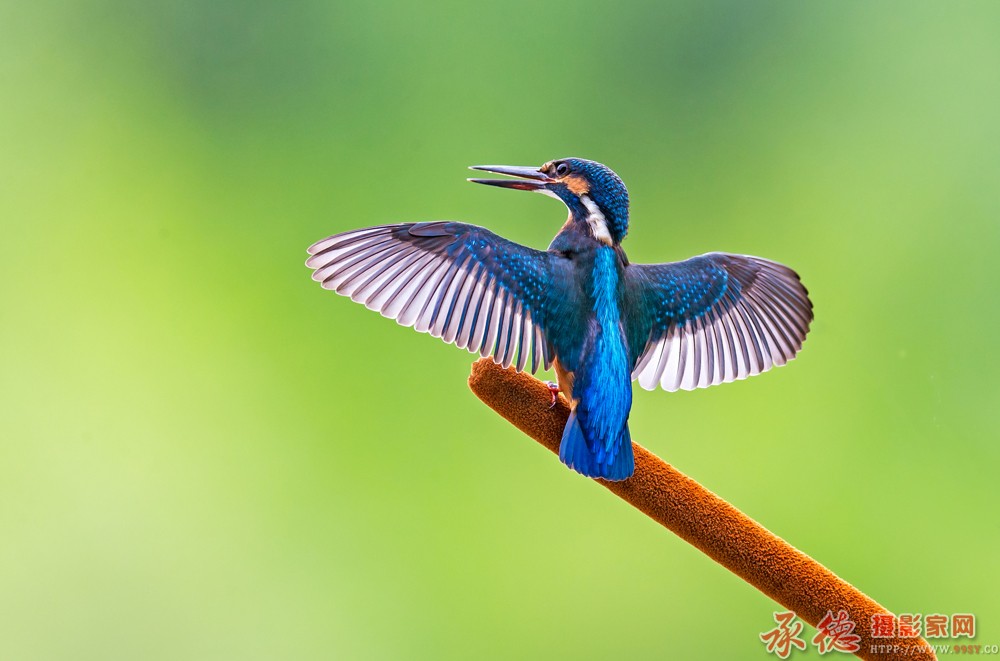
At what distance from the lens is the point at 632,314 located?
99 cm

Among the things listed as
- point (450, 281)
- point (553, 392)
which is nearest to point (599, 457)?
point (553, 392)

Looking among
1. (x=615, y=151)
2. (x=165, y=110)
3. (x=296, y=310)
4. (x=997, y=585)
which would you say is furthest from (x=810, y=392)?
(x=165, y=110)

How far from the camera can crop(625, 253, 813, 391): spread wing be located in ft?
3.34

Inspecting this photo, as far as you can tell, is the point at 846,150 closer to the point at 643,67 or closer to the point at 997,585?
the point at 643,67

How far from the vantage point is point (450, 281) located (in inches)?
36.8

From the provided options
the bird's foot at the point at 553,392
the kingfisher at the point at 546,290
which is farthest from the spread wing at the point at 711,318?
the bird's foot at the point at 553,392

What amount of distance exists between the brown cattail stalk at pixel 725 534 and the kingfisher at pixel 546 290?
25mm

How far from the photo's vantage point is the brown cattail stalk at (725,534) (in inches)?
31.6

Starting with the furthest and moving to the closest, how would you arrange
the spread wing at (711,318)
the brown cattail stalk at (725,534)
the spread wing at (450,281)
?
the spread wing at (711,318) → the spread wing at (450,281) → the brown cattail stalk at (725,534)

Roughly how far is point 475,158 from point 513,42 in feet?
0.69

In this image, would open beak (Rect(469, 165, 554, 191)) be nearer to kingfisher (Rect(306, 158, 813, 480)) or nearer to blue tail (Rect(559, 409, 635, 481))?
kingfisher (Rect(306, 158, 813, 480))

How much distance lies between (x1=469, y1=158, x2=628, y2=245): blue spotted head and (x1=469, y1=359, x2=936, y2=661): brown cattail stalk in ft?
0.56

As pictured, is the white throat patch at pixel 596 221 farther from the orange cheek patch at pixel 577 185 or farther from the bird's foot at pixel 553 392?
the bird's foot at pixel 553 392

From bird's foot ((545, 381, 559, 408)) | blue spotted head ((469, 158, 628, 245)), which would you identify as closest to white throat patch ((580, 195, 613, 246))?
blue spotted head ((469, 158, 628, 245))
